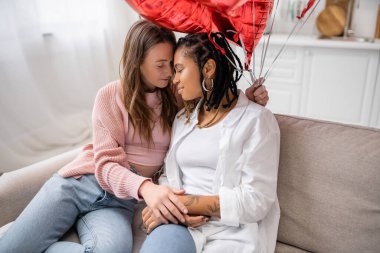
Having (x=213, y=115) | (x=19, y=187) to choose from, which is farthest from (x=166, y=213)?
(x=19, y=187)

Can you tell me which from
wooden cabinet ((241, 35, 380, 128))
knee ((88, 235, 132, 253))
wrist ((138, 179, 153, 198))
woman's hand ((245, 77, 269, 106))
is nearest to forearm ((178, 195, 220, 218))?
wrist ((138, 179, 153, 198))

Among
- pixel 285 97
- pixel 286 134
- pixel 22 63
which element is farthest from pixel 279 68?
pixel 22 63

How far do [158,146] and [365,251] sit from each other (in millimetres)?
731

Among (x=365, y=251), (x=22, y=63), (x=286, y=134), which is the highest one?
(x=22, y=63)

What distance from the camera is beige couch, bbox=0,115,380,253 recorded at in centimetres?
99

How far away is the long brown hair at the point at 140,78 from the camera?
110cm

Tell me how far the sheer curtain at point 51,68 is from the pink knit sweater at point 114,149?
94cm

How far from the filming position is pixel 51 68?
2.11 metres

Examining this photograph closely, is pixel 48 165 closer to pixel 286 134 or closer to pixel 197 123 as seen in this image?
Answer: pixel 197 123

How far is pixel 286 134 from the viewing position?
1129 millimetres

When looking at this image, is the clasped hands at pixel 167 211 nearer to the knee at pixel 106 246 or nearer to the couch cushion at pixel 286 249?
the knee at pixel 106 246

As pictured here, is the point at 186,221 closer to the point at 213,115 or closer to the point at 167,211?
the point at 167,211

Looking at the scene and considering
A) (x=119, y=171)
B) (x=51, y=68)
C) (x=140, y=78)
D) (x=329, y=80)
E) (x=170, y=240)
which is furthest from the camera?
(x=329, y=80)

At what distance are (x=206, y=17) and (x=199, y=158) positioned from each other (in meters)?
0.41
